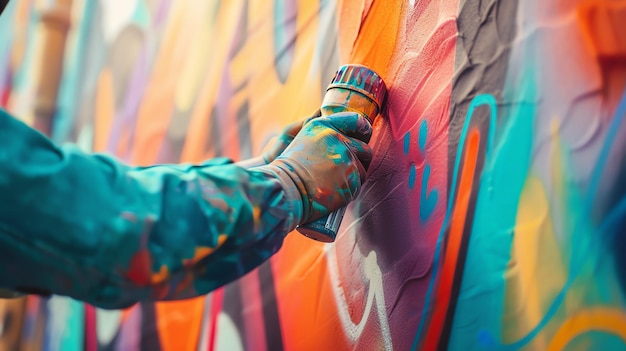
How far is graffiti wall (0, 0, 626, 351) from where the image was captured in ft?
2.40

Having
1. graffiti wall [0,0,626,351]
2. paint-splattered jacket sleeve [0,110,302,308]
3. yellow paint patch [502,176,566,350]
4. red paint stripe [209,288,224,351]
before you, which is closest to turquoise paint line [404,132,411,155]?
graffiti wall [0,0,626,351]

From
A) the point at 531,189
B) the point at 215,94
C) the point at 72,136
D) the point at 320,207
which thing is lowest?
the point at 72,136

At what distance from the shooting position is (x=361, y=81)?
0.98 meters

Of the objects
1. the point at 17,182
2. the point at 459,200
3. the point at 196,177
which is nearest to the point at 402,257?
the point at 459,200

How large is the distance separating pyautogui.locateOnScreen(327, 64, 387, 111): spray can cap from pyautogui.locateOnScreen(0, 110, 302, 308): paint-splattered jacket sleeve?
317 millimetres

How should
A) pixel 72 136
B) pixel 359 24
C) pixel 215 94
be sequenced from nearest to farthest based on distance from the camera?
1. pixel 359 24
2. pixel 215 94
3. pixel 72 136

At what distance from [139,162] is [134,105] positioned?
183mm

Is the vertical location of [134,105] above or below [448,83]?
below

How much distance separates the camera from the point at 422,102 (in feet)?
3.20

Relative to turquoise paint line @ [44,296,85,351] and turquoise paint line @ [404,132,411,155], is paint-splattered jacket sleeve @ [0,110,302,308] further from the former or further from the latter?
turquoise paint line @ [44,296,85,351]

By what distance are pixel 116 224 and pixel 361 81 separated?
49 centimetres

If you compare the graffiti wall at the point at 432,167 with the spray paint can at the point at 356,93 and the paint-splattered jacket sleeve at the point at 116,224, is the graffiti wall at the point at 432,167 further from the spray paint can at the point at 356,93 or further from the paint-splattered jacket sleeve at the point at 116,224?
the paint-splattered jacket sleeve at the point at 116,224

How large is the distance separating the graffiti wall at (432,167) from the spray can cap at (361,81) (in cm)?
5

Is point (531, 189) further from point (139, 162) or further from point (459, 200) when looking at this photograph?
point (139, 162)
